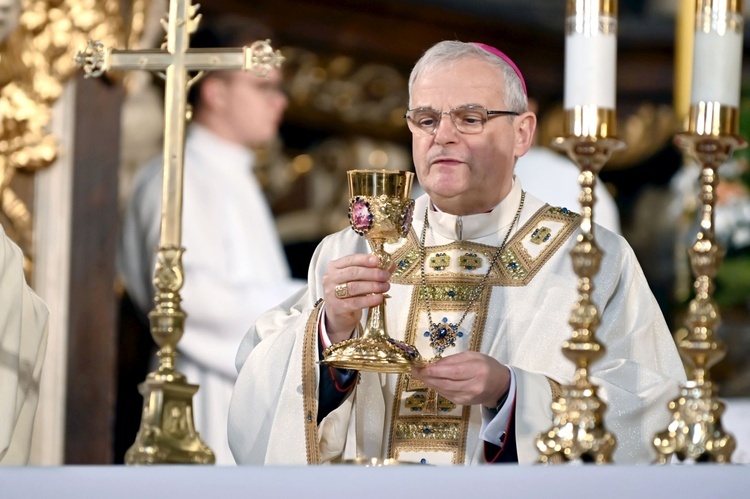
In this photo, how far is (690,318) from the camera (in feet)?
9.94

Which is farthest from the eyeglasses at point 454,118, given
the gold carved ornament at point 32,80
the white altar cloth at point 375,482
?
the gold carved ornament at point 32,80

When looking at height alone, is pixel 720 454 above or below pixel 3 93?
below

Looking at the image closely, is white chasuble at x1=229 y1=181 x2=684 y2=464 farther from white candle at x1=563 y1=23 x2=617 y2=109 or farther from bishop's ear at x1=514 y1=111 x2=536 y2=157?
white candle at x1=563 y1=23 x2=617 y2=109

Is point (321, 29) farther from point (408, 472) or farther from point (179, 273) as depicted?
point (408, 472)

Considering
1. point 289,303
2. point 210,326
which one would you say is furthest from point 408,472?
point 210,326

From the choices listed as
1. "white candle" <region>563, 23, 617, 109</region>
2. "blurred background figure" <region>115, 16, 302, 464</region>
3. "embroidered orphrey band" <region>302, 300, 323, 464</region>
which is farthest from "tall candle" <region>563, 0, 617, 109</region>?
"blurred background figure" <region>115, 16, 302, 464</region>

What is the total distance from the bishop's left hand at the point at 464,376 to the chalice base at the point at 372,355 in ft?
0.10

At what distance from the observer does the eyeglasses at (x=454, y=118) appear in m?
3.76

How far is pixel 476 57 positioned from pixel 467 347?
60cm

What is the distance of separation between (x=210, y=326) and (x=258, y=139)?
0.96 meters

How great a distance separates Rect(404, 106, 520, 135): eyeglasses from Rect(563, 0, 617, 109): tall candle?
727mm

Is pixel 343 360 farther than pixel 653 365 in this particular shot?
No

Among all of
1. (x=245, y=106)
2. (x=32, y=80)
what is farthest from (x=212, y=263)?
(x=32, y=80)

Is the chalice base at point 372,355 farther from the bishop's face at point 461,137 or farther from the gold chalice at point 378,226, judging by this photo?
the bishop's face at point 461,137
